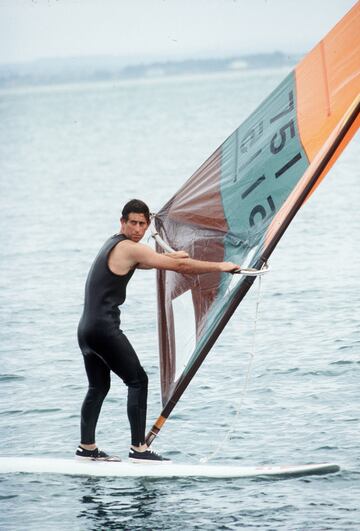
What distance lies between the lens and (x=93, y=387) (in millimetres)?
8750

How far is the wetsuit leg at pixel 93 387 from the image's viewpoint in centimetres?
863

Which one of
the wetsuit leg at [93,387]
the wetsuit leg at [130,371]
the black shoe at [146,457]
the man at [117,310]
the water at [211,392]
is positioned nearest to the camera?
the man at [117,310]

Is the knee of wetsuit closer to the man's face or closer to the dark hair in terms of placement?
the man's face

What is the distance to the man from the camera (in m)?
8.16

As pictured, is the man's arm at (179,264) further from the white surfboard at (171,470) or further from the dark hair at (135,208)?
the white surfboard at (171,470)

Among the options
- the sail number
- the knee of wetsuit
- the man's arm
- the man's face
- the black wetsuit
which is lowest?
the knee of wetsuit

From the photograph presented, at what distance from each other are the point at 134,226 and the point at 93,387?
130 cm

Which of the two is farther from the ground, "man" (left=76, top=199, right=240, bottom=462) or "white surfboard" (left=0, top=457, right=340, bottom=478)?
"man" (left=76, top=199, right=240, bottom=462)

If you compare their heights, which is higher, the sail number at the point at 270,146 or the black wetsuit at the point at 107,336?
the sail number at the point at 270,146

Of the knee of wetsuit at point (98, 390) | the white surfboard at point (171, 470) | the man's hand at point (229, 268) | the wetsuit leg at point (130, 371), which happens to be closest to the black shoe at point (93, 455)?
the white surfboard at point (171, 470)

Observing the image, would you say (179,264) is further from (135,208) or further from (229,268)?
(135,208)

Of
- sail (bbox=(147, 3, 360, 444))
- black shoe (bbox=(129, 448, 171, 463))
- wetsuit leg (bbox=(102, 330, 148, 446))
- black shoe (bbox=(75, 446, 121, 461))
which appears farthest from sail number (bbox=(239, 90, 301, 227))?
black shoe (bbox=(75, 446, 121, 461))

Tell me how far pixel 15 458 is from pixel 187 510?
1.66 metres

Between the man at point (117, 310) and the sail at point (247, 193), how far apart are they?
0.23m
